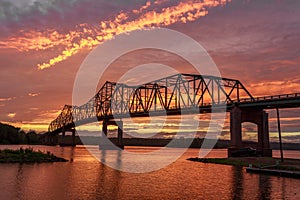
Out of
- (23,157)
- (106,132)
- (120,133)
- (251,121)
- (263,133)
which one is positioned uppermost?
(251,121)

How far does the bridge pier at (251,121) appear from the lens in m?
91.1

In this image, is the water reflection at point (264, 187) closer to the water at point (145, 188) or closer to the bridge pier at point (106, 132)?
the water at point (145, 188)

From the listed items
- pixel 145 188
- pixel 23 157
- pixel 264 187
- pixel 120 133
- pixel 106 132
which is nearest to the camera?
pixel 145 188

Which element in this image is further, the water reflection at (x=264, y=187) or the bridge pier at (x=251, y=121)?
the bridge pier at (x=251, y=121)

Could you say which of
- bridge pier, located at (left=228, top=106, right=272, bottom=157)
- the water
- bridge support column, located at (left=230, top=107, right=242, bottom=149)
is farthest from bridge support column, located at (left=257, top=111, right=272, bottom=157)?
the water

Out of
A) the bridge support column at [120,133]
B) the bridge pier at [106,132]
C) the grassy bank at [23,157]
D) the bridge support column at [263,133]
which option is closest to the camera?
the grassy bank at [23,157]

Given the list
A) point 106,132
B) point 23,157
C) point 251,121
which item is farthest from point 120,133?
point 23,157

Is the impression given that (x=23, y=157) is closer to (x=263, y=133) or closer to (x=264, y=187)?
(x=264, y=187)

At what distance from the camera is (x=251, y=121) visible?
9700 cm

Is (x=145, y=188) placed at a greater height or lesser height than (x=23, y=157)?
lesser

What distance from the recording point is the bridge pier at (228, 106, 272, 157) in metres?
91.1

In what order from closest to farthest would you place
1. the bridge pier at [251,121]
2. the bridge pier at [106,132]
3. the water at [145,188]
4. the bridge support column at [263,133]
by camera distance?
the water at [145,188]
the bridge pier at [251,121]
the bridge support column at [263,133]
the bridge pier at [106,132]

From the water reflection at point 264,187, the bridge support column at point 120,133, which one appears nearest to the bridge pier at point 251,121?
the water reflection at point 264,187

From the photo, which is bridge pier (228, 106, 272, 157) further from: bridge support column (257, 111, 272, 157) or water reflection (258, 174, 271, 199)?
water reflection (258, 174, 271, 199)
